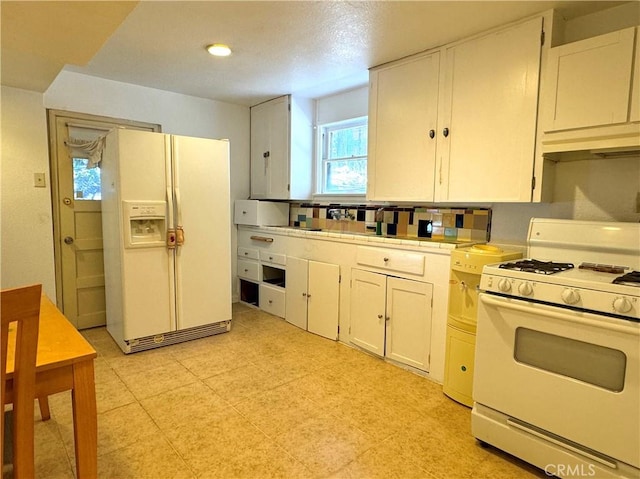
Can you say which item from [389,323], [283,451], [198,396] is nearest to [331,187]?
[389,323]

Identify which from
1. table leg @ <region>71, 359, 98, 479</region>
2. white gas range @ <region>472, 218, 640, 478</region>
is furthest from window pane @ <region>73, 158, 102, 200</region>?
white gas range @ <region>472, 218, 640, 478</region>

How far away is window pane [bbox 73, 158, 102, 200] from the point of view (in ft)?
11.1

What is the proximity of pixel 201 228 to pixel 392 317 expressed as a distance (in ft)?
5.70

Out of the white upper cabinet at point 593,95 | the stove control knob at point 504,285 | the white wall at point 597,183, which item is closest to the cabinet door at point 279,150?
the white wall at point 597,183

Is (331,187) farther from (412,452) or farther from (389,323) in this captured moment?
(412,452)

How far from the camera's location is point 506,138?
227 cm

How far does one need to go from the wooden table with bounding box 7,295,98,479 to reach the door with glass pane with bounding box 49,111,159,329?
7.48ft

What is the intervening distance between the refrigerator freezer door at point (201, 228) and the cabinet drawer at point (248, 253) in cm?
73

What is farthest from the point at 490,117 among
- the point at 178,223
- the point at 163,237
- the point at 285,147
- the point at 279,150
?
the point at 163,237

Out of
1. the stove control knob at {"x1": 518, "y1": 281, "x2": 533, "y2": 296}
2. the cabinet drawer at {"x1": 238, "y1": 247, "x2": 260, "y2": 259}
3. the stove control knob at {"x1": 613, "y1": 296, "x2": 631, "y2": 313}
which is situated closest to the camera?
the stove control knob at {"x1": 613, "y1": 296, "x2": 631, "y2": 313}

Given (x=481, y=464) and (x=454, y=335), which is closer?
(x=481, y=464)

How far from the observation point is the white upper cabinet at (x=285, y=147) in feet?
12.9

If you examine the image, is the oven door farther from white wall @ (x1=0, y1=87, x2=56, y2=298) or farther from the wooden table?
white wall @ (x1=0, y1=87, x2=56, y2=298)

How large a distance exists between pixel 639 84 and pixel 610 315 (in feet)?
3.60
